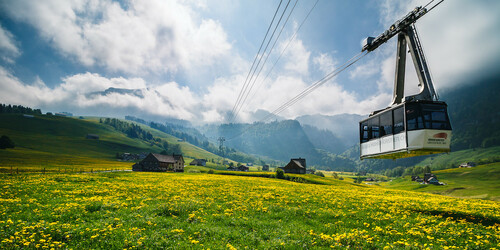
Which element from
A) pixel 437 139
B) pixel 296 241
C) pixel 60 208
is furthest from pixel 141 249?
pixel 437 139

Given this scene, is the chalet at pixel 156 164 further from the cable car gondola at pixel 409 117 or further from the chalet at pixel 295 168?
the cable car gondola at pixel 409 117

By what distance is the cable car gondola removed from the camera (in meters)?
16.2

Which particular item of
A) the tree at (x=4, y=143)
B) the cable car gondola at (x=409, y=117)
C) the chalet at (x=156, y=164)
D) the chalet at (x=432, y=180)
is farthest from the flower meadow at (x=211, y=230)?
the tree at (x=4, y=143)

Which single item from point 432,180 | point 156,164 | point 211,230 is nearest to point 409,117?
point 211,230

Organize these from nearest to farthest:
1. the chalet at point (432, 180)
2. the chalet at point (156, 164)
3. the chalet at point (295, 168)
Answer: the chalet at point (156, 164) < the chalet at point (432, 180) < the chalet at point (295, 168)

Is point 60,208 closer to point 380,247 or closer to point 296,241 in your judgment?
point 296,241

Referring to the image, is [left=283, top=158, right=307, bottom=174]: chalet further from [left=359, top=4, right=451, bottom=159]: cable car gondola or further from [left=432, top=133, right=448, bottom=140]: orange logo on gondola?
[left=432, top=133, right=448, bottom=140]: orange logo on gondola

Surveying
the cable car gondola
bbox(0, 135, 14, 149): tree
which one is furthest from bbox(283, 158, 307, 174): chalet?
bbox(0, 135, 14, 149): tree

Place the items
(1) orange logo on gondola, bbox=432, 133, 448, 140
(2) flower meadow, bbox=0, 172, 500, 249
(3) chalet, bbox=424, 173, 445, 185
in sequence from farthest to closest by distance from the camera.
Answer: (3) chalet, bbox=424, 173, 445, 185 → (1) orange logo on gondola, bbox=432, 133, 448, 140 → (2) flower meadow, bbox=0, 172, 500, 249

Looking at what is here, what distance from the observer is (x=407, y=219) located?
13.6 meters

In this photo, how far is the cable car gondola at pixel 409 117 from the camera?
53.3ft

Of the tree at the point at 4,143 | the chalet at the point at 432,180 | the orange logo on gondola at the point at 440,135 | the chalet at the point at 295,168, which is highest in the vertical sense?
the orange logo on gondola at the point at 440,135

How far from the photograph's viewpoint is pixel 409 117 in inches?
657

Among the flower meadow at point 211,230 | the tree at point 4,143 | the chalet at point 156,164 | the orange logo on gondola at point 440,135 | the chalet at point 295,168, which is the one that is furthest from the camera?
the tree at point 4,143
